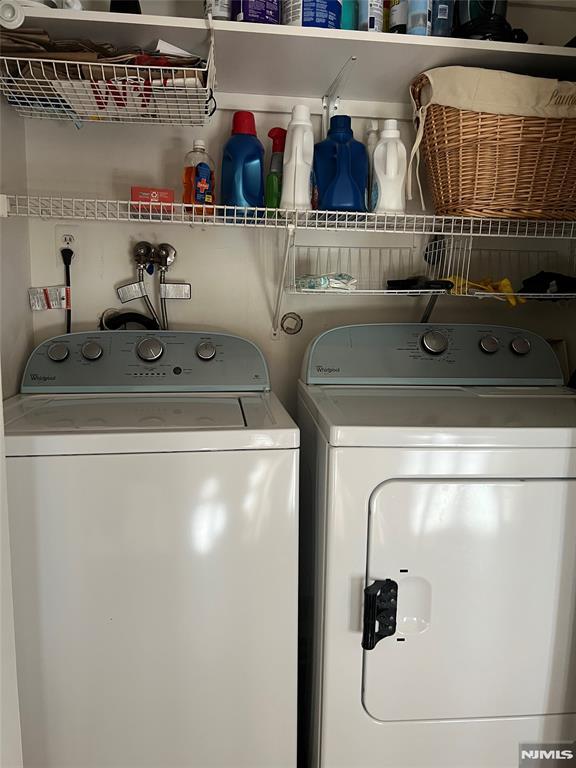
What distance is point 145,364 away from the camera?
5.23 ft

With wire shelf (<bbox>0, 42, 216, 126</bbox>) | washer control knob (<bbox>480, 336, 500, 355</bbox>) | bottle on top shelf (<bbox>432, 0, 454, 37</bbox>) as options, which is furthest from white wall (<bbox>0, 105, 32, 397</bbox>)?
washer control knob (<bbox>480, 336, 500, 355</bbox>)

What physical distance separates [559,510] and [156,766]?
0.99 meters

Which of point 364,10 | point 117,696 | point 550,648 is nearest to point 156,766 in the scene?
point 117,696

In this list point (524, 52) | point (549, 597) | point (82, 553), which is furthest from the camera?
point (524, 52)

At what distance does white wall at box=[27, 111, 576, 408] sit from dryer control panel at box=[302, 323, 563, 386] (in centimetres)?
19

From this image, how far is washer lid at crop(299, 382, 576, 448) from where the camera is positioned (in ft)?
3.95

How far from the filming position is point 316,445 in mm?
Result: 1351

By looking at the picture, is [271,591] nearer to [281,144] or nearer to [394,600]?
[394,600]

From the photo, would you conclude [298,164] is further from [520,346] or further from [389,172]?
[520,346]

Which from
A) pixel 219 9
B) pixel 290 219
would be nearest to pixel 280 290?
pixel 290 219

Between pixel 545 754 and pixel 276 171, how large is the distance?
157 centimetres

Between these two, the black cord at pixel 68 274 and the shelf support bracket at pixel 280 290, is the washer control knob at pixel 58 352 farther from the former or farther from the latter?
the shelf support bracket at pixel 280 290

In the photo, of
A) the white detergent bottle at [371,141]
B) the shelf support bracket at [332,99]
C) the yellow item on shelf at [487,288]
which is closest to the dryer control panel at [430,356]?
the yellow item on shelf at [487,288]

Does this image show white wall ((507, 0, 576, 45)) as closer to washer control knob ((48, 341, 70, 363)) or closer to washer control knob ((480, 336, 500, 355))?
washer control knob ((480, 336, 500, 355))
